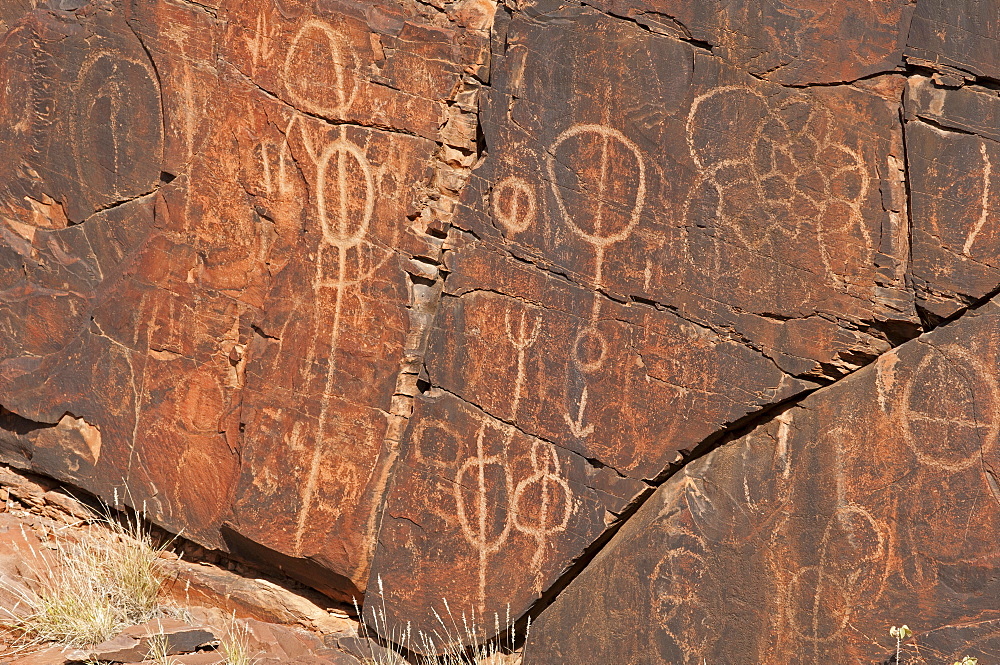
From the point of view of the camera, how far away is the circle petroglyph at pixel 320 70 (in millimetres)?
3529

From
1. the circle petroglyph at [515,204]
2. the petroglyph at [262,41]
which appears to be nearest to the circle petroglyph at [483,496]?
the circle petroglyph at [515,204]

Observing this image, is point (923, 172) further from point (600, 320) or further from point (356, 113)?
point (356, 113)

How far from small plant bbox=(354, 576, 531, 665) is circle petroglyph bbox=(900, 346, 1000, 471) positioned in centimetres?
147

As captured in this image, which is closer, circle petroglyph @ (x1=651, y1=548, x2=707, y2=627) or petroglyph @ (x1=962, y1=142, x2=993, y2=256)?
petroglyph @ (x1=962, y1=142, x2=993, y2=256)

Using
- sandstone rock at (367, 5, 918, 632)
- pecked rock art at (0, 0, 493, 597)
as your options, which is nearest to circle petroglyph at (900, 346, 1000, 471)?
sandstone rock at (367, 5, 918, 632)

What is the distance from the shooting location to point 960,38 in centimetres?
282

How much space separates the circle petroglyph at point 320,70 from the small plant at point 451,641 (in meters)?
1.79

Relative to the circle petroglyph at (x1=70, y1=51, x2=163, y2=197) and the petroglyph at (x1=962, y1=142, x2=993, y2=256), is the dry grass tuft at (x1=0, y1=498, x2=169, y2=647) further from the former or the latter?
the petroglyph at (x1=962, y1=142, x2=993, y2=256)

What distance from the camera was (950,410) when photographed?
113 inches

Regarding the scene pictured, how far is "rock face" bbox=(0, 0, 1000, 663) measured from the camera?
2.91 metres

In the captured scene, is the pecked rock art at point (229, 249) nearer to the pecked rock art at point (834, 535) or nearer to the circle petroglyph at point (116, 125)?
the circle petroglyph at point (116, 125)

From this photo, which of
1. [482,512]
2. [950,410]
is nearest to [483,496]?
[482,512]

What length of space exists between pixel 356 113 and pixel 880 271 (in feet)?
6.28

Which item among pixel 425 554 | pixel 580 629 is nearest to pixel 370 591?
pixel 425 554
